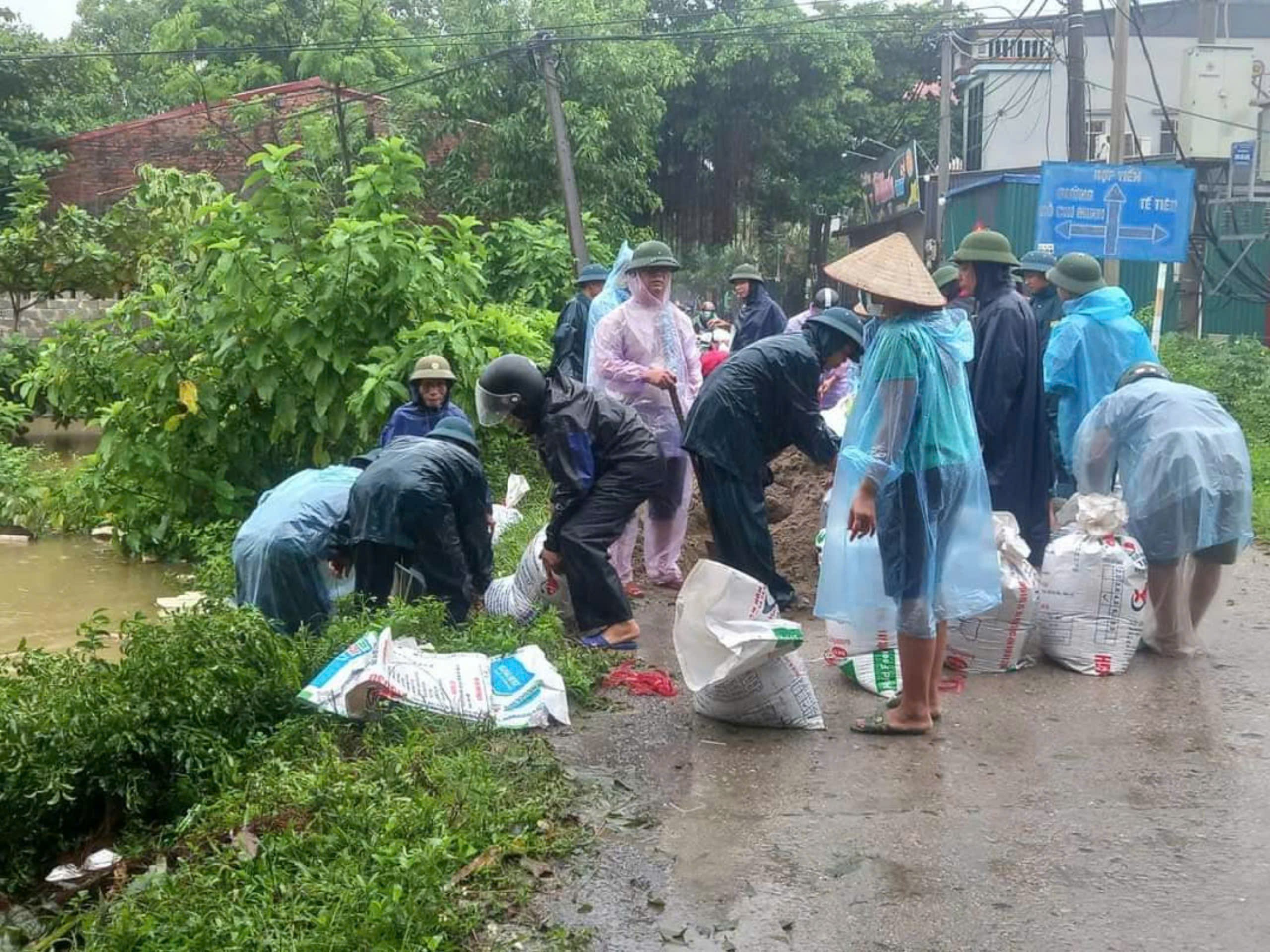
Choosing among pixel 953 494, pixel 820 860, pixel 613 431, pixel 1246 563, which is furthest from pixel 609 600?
pixel 1246 563

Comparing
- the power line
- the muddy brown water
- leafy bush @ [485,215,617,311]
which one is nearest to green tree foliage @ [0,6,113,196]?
the power line

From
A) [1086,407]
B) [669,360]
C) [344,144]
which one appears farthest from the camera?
[344,144]

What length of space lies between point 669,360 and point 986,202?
18.1 meters

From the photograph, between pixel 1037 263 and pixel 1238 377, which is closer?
pixel 1037 263

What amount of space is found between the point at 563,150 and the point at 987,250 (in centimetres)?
1221

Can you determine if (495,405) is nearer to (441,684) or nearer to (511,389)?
(511,389)

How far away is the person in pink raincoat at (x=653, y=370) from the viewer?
23.8ft

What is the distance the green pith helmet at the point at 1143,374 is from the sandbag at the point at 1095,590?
62 centimetres

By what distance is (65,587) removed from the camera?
9812 mm

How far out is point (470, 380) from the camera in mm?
9258

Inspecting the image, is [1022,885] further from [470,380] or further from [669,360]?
[470,380]

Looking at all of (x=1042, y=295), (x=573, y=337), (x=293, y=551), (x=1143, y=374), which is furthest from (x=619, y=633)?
(x=573, y=337)

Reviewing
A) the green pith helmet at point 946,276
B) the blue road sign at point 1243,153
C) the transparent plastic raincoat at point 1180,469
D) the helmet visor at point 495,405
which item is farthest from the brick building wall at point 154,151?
the transparent plastic raincoat at point 1180,469

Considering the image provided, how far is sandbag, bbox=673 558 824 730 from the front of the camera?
4742mm
